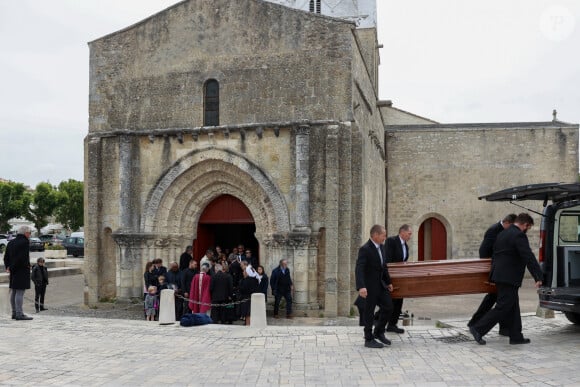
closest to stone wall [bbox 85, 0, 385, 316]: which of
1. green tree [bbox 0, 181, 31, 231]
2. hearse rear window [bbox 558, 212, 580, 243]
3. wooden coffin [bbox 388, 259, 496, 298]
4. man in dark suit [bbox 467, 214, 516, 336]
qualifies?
hearse rear window [bbox 558, 212, 580, 243]

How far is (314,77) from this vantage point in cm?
1330

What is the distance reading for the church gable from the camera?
13.3 metres

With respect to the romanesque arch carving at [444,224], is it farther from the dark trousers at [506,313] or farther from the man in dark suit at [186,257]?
the dark trousers at [506,313]

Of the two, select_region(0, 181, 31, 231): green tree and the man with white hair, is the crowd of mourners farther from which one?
select_region(0, 181, 31, 231): green tree

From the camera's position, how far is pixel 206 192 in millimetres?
14469

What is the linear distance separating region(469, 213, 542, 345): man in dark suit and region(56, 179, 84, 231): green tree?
50195 millimetres

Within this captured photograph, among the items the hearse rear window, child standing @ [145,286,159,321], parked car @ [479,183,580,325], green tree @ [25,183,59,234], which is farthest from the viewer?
green tree @ [25,183,59,234]

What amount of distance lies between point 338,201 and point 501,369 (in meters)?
7.25

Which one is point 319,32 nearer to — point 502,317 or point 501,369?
point 502,317

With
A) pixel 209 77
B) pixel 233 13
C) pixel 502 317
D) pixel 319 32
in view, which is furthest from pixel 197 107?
pixel 502 317

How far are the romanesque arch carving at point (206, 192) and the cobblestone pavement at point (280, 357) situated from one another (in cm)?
492

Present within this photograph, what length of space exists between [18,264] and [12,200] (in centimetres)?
4545

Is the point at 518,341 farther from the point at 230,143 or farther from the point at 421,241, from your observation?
the point at 421,241

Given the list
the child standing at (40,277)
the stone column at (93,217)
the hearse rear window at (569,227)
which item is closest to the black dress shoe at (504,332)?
the hearse rear window at (569,227)
